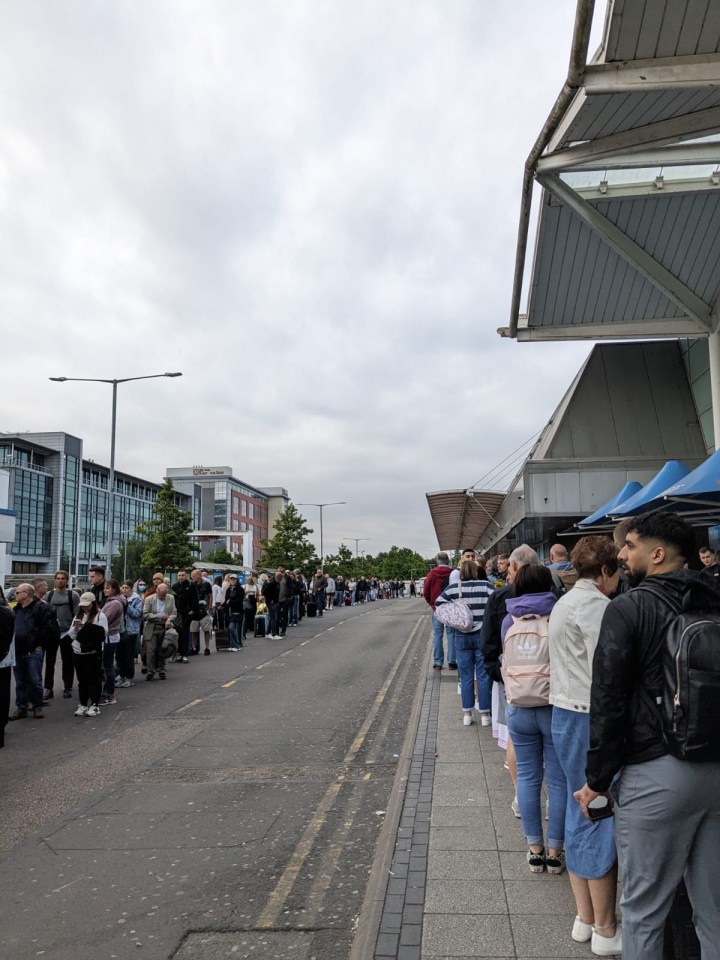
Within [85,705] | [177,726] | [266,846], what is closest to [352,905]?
[266,846]

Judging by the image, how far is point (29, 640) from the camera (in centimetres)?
1005

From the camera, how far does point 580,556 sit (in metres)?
3.67

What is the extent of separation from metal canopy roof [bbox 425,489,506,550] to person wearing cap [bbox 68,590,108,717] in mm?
17982

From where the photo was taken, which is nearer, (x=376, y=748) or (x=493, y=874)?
(x=493, y=874)

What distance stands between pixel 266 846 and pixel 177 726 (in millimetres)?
4461

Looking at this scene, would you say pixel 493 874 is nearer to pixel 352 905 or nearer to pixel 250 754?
pixel 352 905

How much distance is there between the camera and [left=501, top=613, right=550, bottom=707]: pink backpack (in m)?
4.12

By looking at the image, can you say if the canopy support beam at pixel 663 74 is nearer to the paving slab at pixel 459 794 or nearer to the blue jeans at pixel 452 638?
the blue jeans at pixel 452 638

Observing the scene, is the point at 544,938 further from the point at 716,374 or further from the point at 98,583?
the point at 716,374

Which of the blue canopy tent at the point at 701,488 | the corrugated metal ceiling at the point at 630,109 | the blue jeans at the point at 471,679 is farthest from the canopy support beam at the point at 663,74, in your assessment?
the blue jeans at the point at 471,679

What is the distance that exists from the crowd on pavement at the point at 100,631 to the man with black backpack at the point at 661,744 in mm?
7328

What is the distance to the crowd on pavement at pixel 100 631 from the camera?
9922 mm

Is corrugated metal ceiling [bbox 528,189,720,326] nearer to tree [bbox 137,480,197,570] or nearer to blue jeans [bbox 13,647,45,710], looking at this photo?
blue jeans [bbox 13,647,45,710]

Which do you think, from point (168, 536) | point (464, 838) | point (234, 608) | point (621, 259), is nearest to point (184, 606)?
point (234, 608)
